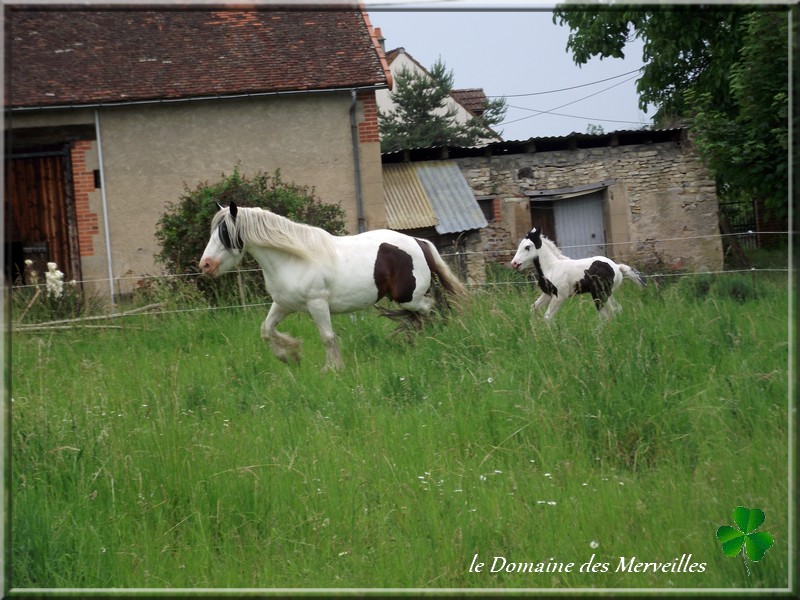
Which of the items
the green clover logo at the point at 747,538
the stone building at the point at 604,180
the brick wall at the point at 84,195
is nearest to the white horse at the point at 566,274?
the green clover logo at the point at 747,538

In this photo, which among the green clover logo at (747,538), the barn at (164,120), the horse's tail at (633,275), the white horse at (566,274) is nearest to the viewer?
the green clover logo at (747,538)

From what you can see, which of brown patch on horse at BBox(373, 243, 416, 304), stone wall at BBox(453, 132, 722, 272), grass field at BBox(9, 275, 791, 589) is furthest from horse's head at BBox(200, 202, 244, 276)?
stone wall at BBox(453, 132, 722, 272)

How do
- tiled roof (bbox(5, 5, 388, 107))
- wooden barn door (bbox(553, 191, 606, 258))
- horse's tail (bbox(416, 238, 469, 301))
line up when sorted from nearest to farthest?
horse's tail (bbox(416, 238, 469, 301)), tiled roof (bbox(5, 5, 388, 107)), wooden barn door (bbox(553, 191, 606, 258))

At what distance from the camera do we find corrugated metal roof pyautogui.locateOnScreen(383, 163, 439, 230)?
61.1 ft

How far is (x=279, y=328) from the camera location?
9.83 metres

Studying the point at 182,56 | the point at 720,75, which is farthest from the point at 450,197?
the point at 182,56

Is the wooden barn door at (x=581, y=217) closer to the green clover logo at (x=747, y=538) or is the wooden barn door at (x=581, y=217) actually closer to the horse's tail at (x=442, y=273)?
the horse's tail at (x=442, y=273)

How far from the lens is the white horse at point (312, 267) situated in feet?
24.5

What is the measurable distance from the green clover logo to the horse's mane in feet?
16.0

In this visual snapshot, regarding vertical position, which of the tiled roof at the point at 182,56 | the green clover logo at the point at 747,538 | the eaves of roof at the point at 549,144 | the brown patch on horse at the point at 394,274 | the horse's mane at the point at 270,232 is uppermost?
the tiled roof at the point at 182,56

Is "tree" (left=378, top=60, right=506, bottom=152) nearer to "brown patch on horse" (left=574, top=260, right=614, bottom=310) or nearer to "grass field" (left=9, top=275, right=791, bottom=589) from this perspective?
"brown patch on horse" (left=574, top=260, right=614, bottom=310)

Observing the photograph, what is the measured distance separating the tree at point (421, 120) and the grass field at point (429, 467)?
21.7 m

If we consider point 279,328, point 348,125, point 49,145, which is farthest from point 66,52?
point 279,328

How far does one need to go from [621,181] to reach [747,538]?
17.8m
